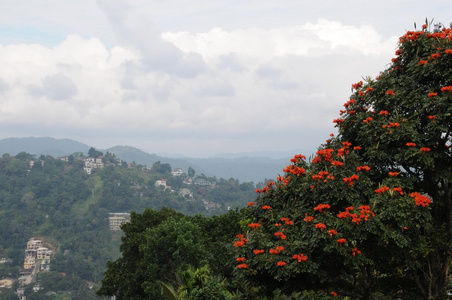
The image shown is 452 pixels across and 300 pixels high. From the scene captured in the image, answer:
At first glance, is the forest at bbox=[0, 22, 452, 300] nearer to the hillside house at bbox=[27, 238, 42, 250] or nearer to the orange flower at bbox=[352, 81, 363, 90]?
the orange flower at bbox=[352, 81, 363, 90]

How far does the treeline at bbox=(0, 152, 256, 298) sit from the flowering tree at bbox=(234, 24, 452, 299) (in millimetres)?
106652

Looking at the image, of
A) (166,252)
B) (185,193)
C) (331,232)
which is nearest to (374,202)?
(331,232)

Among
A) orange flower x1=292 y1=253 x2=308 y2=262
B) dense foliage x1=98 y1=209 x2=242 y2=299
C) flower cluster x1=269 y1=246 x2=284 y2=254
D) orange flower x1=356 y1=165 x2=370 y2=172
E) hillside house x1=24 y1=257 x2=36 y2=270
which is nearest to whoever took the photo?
orange flower x1=292 y1=253 x2=308 y2=262

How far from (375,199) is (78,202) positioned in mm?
164709

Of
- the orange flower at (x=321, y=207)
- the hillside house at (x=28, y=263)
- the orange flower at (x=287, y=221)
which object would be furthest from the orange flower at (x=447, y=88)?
the hillside house at (x=28, y=263)

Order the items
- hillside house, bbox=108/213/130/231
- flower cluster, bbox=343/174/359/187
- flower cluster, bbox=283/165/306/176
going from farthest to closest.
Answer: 1. hillside house, bbox=108/213/130/231
2. flower cluster, bbox=283/165/306/176
3. flower cluster, bbox=343/174/359/187

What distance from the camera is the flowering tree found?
763cm

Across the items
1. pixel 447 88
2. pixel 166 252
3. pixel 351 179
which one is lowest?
pixel 166 252

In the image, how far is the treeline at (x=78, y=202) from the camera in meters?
125

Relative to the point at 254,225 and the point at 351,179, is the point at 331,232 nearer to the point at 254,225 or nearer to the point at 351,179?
the point at 351,179

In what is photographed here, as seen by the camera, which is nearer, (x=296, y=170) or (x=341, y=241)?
(x=341, y=241)

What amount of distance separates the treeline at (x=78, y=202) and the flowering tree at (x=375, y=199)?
107 m

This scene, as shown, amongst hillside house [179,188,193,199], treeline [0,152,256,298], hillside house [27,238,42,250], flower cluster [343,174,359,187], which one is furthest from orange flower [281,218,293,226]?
hillside house [179,188,193,199]

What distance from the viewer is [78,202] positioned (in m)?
163
